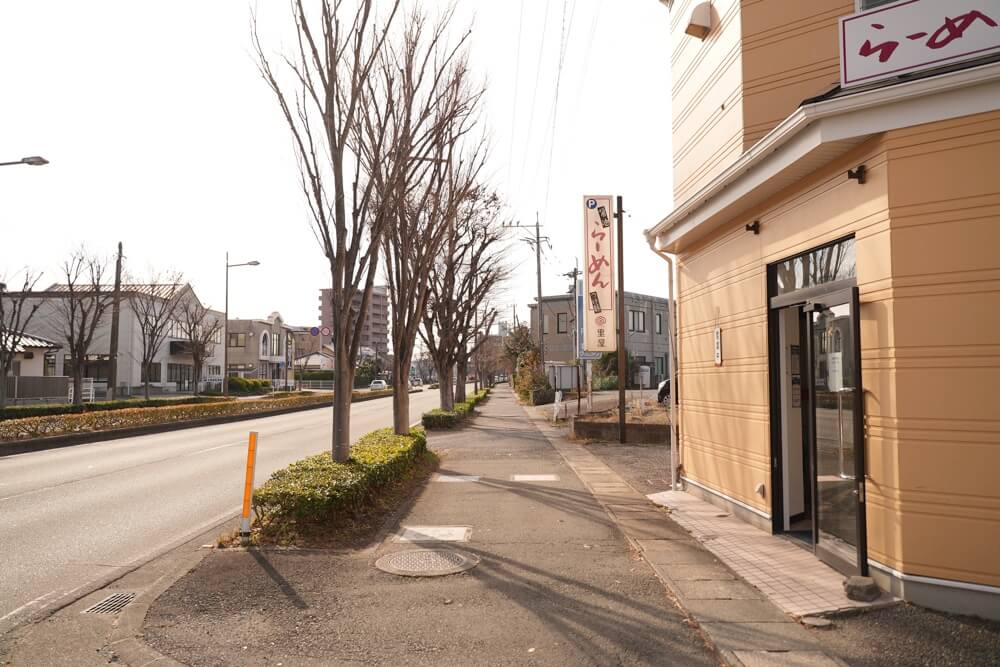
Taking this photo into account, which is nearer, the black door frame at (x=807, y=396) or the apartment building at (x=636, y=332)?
the black door frame at (x=807, y=396)

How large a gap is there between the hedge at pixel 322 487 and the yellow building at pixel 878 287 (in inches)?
174

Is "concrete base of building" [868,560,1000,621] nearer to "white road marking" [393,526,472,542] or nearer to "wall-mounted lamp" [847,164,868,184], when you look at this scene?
"wall-mounted lamp" [847,164,868,184]

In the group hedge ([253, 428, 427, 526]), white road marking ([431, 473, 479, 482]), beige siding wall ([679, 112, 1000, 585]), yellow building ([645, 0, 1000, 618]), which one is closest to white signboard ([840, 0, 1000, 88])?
yellow building ([645, 0, 1000, 618])

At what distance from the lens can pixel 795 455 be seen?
7.25 meters

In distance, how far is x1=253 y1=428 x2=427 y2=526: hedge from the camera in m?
6.93

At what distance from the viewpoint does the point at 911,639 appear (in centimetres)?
429

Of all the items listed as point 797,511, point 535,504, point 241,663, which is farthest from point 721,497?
point 241,663

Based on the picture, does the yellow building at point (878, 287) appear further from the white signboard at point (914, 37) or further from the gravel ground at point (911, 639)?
the gravel ground at point (911, 639)

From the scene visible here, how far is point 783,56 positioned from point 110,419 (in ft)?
68.4

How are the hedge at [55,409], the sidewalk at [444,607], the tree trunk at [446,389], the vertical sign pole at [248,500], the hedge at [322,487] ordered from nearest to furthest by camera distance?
the sidewalk at [444,607], the vertical sign pole at [248,500], the hedge at [322,487], the hedge at [55,409], the tree trunk at [446,389]

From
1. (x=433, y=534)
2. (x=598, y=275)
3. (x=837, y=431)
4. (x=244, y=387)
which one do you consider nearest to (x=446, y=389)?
(x=598, y=275)

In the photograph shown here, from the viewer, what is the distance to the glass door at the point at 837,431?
5355 mm

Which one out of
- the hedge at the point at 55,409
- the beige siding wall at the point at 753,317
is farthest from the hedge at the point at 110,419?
the beige siding wall at the point at 753,317

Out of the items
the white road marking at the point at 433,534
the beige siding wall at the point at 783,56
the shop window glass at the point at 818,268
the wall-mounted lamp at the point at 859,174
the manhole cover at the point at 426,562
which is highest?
the beige siding wall at the point at 783,56
